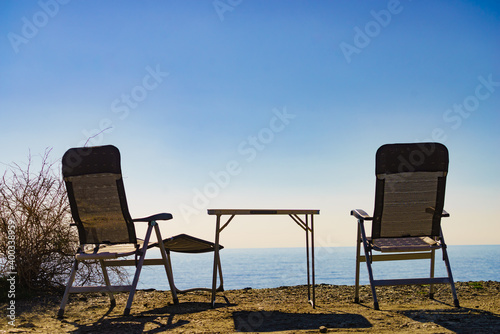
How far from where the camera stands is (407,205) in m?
4.41

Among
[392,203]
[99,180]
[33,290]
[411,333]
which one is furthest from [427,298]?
[33,290]

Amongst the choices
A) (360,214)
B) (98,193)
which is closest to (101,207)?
(98,193)

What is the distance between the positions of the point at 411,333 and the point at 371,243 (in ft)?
4.88

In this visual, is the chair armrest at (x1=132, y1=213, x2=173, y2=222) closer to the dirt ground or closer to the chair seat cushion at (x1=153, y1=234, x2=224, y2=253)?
the chair seat cushion at (x1=153, y1=234, x2=224, y2=253)

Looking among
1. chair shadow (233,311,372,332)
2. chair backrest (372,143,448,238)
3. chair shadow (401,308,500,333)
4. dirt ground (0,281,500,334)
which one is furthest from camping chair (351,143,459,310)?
chair shadow (233,311,372,332)

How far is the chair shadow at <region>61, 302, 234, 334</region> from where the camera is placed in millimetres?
3396

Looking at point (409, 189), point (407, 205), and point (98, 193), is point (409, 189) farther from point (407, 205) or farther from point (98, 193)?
point (98, 193)

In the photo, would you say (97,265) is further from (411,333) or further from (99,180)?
(411,333)

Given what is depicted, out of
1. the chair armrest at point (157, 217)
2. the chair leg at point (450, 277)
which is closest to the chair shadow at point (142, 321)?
the chair armrest at point (157, 217)

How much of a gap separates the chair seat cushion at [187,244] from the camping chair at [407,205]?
5.86 ft

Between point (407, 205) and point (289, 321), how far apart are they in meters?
1.80

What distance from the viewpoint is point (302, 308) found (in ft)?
14.2

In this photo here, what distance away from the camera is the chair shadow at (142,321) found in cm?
340

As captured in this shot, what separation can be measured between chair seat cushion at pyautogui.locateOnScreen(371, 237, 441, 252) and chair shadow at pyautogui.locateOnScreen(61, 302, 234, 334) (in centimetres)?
178
